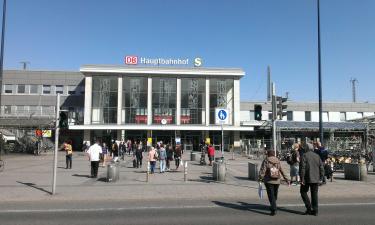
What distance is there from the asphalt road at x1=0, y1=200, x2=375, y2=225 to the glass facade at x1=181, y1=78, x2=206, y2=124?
161 ft

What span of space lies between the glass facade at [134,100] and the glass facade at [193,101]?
5.59 m

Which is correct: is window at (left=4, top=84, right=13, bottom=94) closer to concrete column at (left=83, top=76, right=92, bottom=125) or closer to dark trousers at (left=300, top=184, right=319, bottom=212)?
concrete column at (left=83, top=76, right=92, bottom=125)

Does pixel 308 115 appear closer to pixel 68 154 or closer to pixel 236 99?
pixel 236 99

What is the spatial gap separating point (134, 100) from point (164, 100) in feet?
14.1

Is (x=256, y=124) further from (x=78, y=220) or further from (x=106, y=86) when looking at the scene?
(x=78, y=220)

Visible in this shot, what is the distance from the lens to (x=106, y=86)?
61656 millimetres

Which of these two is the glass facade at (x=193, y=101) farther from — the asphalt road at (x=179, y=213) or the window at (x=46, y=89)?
the asphalt road at (x=179, y=213)

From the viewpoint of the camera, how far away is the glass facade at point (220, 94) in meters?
62.9

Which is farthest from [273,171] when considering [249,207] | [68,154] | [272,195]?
[68,154]

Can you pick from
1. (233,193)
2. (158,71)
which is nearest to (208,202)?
(233,193)

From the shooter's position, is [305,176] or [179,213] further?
[179,213]

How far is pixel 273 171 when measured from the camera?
11.0 metres

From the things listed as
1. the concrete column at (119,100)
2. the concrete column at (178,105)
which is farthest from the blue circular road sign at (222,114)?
the concrete column at (119,100)

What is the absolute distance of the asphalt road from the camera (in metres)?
9.81
